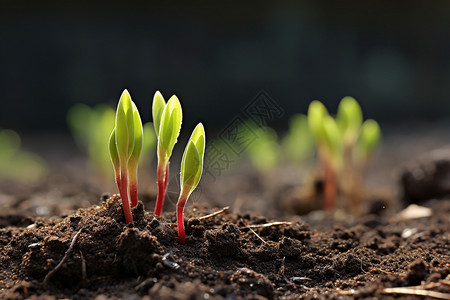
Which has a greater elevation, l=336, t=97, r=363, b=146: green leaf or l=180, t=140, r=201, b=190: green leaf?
l=336, t=97, r=363, b=146: green leaf

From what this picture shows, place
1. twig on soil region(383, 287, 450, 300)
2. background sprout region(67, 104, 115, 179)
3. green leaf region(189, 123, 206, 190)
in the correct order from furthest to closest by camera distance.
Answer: background sprout region(67, 104, 115, 179) → green leaf region(189, 123, 206, 190) → twig on soil region(383, 287, 450, 300)

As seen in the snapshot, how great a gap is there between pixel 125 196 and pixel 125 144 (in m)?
0.16

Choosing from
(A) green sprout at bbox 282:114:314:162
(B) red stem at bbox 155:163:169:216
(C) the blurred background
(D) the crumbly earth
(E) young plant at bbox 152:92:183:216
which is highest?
(C) the blurred background

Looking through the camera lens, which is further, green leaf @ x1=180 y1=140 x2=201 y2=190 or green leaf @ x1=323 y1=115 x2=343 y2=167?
green leaf @ x1=323 y1=115 x2=343 y2=167

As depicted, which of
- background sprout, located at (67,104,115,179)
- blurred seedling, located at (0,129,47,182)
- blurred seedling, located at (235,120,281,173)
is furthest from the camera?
blurred seedling, located at (0,129,47,182)

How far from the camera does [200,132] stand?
1.30 m

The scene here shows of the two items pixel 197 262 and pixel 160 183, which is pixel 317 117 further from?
pixel 197 262

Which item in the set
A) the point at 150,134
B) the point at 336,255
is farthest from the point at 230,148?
the point at 336,255

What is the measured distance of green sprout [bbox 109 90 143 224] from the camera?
1181 mm

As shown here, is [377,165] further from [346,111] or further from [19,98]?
[19,98]

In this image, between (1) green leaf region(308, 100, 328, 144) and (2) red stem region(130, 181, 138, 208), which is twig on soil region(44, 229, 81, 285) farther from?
(1) green leaf region(308, 100, 328, 144)

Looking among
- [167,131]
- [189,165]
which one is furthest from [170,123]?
[189,165]

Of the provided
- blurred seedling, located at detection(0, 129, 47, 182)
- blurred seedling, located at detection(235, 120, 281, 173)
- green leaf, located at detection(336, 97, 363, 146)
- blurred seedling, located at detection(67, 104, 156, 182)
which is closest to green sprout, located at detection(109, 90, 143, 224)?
blurred seedling, located at detection(67, 104, 156, 182)

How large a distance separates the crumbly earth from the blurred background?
5.83 metres
